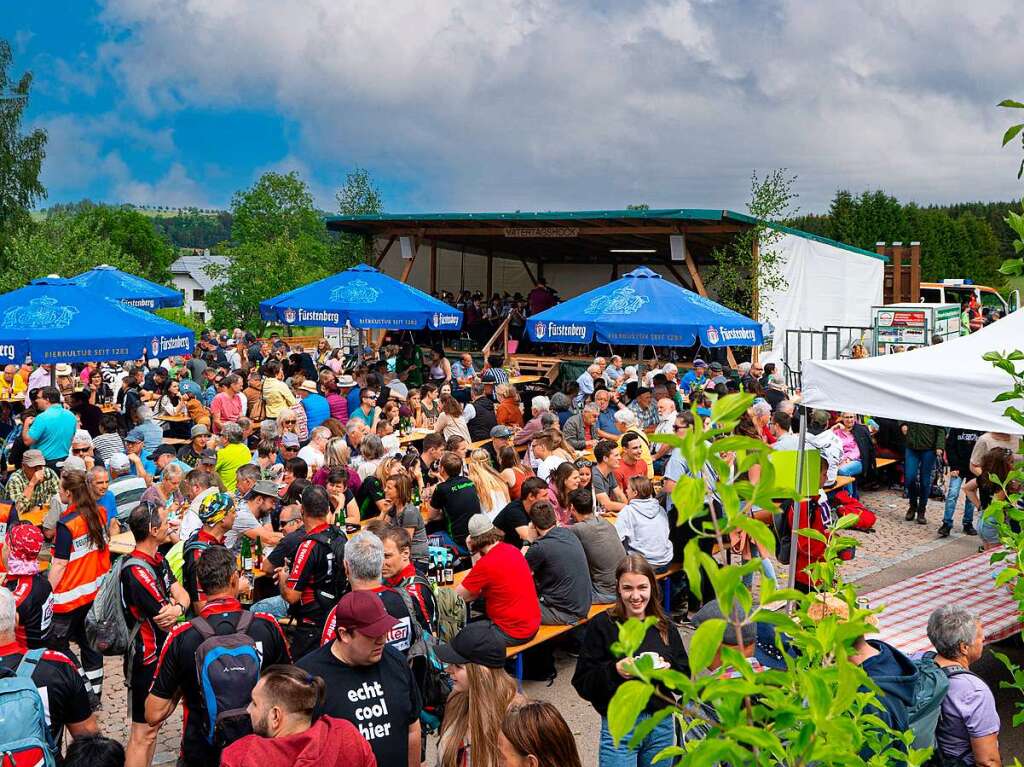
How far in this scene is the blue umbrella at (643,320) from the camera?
1224cm

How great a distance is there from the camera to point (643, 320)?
1224 cm

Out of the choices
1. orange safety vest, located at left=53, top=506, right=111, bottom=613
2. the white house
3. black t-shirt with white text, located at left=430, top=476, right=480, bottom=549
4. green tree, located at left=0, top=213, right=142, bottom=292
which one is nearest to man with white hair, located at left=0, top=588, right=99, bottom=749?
orange safety vest, located at left=53, top=506, right=111, bottom=613

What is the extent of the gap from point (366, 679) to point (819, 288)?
20.3 metres

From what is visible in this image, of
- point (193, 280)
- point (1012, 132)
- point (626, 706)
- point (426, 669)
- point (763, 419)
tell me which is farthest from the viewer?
point (193, 280)

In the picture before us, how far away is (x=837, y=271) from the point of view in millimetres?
22984

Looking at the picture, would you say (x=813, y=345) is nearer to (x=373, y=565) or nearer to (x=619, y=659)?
(x=619, y=659)

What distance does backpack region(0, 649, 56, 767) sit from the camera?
3.40 metres

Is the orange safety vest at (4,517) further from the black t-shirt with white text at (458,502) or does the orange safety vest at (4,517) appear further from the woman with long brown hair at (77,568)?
the black t-shirt with white text at (458,502)

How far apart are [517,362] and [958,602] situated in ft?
47.9

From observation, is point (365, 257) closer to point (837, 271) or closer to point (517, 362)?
point (517, 362)

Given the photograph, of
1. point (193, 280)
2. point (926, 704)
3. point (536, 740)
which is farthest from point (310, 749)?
point (193, 280)

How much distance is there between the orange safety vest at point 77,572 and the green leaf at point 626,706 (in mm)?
5039

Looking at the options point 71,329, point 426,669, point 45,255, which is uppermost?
point 45,255

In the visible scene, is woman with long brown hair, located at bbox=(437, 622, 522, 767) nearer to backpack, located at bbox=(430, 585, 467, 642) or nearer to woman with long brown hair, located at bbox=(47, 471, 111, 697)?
backpack, located at bbox=(430, 585, 467, 642)
